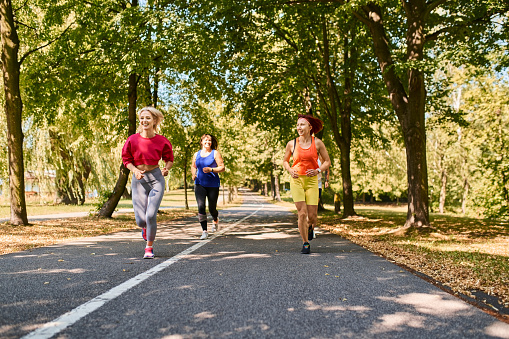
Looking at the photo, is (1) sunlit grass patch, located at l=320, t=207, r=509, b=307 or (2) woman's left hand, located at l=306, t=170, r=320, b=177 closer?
(1) sunlit grass patch, located at l=320, t=207, r=509, b=307

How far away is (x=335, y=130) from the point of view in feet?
57.8

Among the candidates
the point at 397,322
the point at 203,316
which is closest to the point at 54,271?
the point at 203,316

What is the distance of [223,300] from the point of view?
3.73m

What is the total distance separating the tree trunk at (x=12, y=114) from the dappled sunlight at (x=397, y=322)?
1135 centimetres

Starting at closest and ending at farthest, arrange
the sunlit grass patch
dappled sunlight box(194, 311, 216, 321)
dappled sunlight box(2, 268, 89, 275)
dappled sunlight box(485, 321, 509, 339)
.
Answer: dappled sunlight box(485, 321, 509, 339) < dappled sunlight box(194, 311, 216, 321) < the sunlit grass patch < dappled sunlight box(2, 268, 89, 275)

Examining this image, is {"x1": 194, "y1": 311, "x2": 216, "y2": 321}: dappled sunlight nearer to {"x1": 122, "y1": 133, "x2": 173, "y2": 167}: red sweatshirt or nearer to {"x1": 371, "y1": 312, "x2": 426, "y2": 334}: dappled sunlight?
{"x1": 371, "y1": 312, "x2": 426, "y2": 334}: dappled sunlight

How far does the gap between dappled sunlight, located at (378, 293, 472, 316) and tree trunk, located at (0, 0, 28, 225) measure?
11.1 m

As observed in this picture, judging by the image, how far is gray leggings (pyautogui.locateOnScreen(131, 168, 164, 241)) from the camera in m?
6.20

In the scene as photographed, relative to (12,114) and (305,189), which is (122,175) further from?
(305,189)

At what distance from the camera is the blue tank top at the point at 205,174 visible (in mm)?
8922

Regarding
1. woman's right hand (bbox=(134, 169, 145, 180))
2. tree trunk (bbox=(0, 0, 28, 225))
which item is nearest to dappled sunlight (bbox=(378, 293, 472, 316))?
woman's right hand (bbox=(134, 169, 145, 180))

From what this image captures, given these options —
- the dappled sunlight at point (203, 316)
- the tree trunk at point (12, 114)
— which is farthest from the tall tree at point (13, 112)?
the dappled sunlight at point (203, 316)

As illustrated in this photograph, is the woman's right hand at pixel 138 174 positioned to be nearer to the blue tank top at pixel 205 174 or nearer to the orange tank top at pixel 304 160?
the orange tank top at pixel 304 160

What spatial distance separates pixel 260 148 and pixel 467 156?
1981cm
